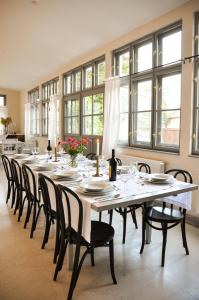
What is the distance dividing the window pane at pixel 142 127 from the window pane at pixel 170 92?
39cm

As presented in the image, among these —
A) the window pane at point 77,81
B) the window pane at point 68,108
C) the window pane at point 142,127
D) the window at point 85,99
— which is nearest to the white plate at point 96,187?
the window pane at point 142,127

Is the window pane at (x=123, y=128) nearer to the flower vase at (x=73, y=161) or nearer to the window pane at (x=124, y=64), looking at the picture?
the window pane at (x=124, y=64)

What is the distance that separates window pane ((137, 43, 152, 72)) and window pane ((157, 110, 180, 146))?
919 millimetres

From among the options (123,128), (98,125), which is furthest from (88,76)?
(123,128)

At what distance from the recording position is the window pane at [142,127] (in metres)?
4.39

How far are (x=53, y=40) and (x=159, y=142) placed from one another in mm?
3089

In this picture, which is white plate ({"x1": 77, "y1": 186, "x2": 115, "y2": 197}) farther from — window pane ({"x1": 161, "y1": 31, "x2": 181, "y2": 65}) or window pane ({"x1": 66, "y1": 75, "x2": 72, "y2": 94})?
window pane ({"x1": 66, "y1": 75, "x2": 72, "y2": 94})

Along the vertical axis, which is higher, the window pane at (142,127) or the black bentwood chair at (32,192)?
the window pane at (142,127)

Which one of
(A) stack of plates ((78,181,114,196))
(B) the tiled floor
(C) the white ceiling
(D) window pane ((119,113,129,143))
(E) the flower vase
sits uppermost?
(C) the white ceiling

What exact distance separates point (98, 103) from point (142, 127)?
1.62m

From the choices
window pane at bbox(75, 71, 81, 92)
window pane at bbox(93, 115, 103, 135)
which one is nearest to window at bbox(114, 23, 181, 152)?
window pane at bbox(93, 115, 103, 135)

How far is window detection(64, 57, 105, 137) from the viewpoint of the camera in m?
5.75

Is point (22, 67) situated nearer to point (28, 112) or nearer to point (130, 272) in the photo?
point (28, 112)

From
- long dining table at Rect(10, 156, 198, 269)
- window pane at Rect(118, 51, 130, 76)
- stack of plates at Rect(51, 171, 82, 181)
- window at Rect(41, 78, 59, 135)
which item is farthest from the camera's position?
window at Rect(41, 78, 59, 135)
